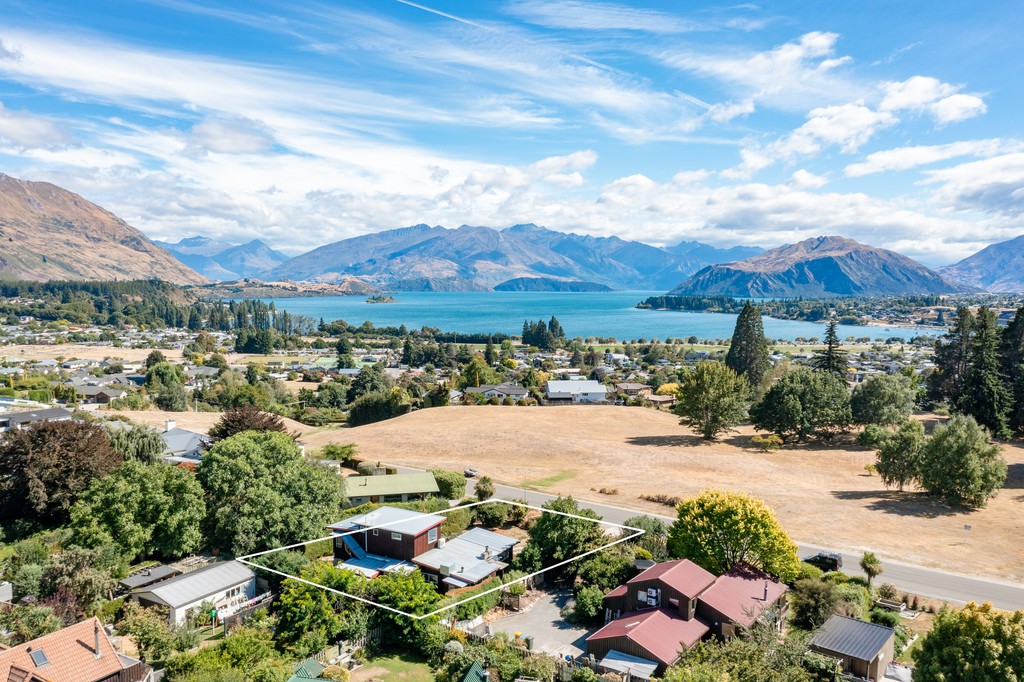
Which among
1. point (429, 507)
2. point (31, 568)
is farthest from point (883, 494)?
point (31, 568)

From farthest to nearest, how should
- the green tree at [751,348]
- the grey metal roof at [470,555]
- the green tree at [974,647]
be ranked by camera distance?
the green tree at [751,348] < the grey metal roof at [470,555] < the green tree at [974,647]

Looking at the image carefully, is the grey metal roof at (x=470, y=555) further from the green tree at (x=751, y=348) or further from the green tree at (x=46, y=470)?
the green tree at (x=751, y=348)

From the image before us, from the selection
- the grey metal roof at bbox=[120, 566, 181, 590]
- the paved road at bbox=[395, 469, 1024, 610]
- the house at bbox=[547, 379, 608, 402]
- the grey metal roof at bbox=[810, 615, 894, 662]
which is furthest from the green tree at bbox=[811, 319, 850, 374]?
the grey metal roof at bbox=[120, 566, 181, 590]

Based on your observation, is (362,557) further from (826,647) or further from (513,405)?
(513,405)

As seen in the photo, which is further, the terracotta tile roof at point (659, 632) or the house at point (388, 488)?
the house at point (388, 488)

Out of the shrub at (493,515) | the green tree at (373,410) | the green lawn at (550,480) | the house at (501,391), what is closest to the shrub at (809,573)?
the shrub at (493,515)

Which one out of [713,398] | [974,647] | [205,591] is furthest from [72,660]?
[713,398]
